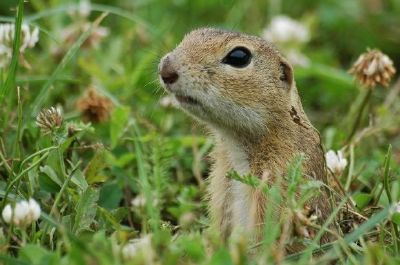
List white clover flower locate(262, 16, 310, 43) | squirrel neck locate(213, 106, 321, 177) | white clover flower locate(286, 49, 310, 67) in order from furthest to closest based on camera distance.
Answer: white clover flower locate(262, 16, 310, 43) < white clover flower locate(286, 49, 310, 67) < squirrel neck locate(213, 106, 321, 177)

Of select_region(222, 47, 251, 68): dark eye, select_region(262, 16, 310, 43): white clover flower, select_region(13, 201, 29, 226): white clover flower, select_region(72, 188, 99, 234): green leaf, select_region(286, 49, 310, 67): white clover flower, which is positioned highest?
select_region(222, 47, 251, 68): dark eye

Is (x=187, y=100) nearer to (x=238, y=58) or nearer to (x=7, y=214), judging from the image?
(x=238, y=58)

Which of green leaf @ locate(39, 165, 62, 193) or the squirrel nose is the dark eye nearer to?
the squirrel nose

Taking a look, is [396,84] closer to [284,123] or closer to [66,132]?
[284,123]

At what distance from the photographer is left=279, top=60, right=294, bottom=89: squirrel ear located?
373 cm

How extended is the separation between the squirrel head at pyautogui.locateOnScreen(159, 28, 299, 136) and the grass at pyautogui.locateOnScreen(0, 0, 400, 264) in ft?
1.02

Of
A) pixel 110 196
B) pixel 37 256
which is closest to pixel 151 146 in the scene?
pixel 110 196

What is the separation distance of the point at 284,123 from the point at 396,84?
88.1 inches

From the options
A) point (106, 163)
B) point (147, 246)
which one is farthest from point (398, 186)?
point (147, 246)

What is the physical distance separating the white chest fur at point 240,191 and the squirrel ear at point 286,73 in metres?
0.38

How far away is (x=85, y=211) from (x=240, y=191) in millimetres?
638

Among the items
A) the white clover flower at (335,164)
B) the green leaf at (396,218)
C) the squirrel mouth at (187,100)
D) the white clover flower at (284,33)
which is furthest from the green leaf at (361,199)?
the white clover flower at (284,33)

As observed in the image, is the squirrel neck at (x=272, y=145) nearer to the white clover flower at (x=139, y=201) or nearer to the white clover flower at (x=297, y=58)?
the white clover flower at (x=139, y=201)

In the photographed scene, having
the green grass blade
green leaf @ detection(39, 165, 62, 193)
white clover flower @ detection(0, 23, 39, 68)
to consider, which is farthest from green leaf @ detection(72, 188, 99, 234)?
white clover flower @ detection(0, 23, 39, 68)
